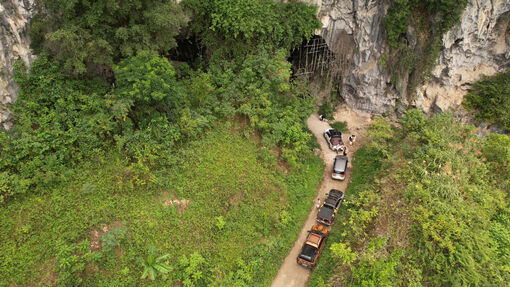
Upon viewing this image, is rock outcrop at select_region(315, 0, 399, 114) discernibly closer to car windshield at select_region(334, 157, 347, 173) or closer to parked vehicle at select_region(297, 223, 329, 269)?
car windshield at select_region(334, 157, 347, 173)

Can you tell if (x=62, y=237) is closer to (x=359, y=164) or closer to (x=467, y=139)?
(x=359, y=164)

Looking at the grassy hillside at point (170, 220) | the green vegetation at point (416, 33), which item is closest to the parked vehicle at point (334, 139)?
the grassy hillside at point (170, 220)

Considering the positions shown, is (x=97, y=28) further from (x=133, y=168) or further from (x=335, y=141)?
(x=335, y=141)

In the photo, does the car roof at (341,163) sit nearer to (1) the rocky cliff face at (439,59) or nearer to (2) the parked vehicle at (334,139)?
(2) the parked vehicle at (334,139)

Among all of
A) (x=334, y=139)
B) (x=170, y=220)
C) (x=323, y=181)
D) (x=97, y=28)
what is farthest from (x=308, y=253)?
(x=97, y=28)

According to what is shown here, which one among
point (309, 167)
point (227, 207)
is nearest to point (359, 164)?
point (309, 167)
